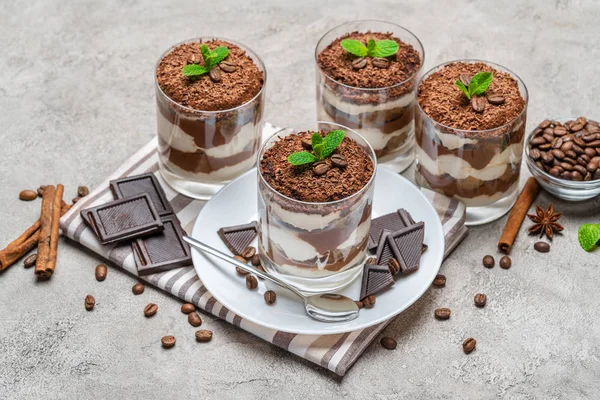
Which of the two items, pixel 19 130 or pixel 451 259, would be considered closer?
pixel 451 259

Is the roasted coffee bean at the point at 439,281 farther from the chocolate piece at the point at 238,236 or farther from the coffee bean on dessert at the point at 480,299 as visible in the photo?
the chocolate piece at the point at 238,236

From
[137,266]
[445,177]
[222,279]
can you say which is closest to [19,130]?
[137,266]

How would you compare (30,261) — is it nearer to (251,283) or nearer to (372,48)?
(251,283)

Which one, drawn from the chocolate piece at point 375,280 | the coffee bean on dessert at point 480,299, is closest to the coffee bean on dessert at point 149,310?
the chocolate piece at point 375,280

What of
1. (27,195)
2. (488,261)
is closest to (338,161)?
(488,261)

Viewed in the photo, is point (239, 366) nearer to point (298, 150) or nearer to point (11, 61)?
point (298, 150)

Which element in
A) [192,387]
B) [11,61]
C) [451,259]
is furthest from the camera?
[11,61]

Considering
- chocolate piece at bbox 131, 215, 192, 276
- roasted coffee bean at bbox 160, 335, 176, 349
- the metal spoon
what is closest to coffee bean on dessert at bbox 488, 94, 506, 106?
the metal spoon
